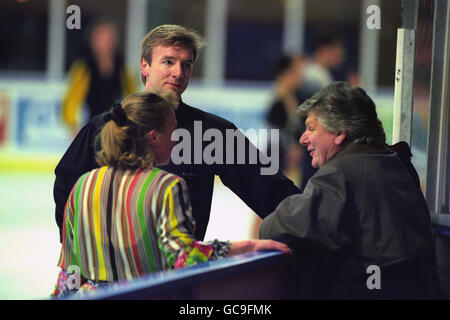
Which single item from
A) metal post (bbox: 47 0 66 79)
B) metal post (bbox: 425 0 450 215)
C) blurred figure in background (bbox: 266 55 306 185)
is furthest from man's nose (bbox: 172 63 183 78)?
metal post (bbox: 47 0 66 79)

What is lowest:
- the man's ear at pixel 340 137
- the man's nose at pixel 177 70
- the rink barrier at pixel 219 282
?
the rink barrier at pixel 219 282

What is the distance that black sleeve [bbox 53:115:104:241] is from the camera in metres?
3.33

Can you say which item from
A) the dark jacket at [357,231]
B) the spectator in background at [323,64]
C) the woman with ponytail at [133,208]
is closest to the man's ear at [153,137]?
the woman with ponytail at [133,208]

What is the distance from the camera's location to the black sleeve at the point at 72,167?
131 inches

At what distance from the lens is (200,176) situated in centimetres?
347

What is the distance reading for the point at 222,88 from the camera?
15578 mm

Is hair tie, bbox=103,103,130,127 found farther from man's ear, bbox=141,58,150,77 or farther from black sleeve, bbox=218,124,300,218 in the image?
black sleeve, bbox=218,124,300,218

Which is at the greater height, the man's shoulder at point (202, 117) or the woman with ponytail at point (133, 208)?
the man's shoulder at point (202, 117)

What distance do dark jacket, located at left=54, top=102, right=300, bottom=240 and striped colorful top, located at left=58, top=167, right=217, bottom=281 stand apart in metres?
0.53

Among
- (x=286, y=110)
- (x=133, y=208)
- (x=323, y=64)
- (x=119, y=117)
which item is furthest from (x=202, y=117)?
(x=323, y=64)

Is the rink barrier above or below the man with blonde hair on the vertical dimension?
below

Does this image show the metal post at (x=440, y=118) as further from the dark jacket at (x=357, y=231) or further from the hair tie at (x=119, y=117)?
the hair tie at (x=119, y=117)
